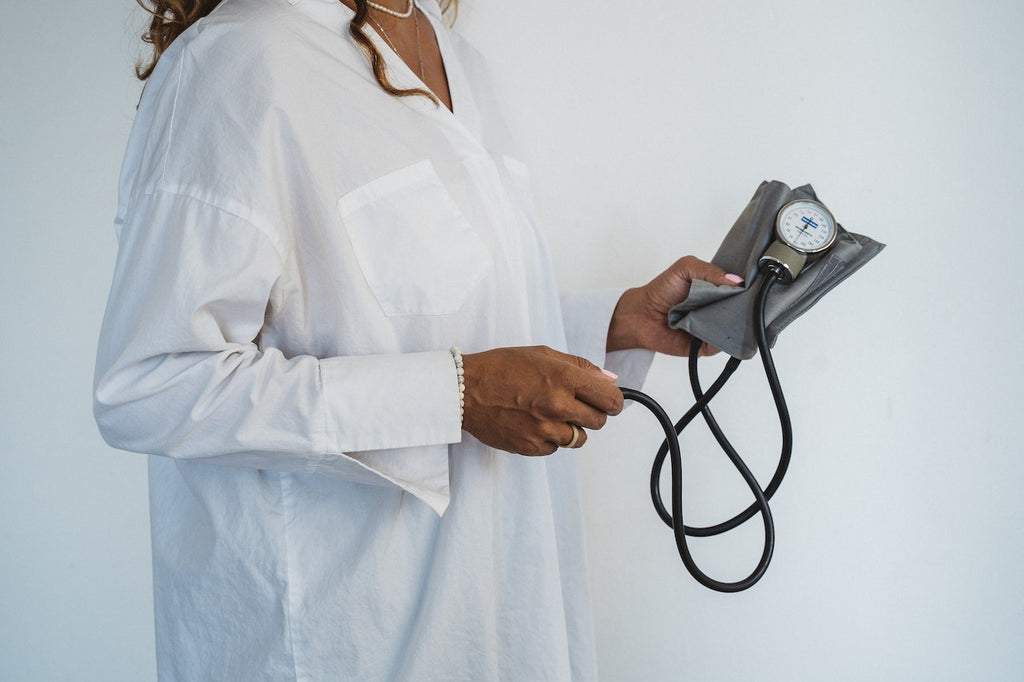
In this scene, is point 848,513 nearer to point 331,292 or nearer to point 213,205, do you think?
point 331,292

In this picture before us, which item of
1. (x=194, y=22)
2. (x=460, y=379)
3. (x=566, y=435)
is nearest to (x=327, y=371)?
(x=460, y=379)

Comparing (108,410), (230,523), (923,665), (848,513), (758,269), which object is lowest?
(923,665)

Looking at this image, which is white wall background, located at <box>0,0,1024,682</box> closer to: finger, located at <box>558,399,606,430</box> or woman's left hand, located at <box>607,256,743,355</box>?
woman's left hand, located at <box>607,256,743,355</box>

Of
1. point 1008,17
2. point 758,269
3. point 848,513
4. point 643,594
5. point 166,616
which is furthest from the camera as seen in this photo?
point 643,594

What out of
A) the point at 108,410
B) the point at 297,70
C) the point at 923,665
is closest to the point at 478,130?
the point at 297,70

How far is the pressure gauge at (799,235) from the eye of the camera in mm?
836

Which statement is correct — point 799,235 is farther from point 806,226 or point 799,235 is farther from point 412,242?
point 412,242

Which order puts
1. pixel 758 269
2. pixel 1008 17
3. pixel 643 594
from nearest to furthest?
1. pixel 758 269
2. pixel 1008 17
3. pixel 643 594

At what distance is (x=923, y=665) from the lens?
3.83ft

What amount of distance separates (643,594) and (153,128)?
1001mm

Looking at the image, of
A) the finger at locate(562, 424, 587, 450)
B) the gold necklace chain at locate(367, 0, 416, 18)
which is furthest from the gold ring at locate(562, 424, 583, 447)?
the gold necklace chain at locate(367, 0, 416, 18)

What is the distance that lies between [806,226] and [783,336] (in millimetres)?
334

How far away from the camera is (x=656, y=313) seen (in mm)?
993

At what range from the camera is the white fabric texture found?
0.64 metres
